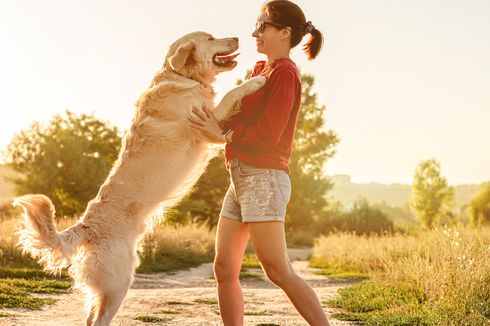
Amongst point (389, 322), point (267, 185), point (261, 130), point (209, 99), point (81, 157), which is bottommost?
point (389, 322)

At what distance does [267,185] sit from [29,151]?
2334cm

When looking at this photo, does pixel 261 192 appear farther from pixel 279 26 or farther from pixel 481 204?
pixel 481 204

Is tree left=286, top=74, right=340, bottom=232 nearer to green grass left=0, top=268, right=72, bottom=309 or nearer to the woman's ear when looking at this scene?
green grass left=0, top=268, right=72, bottom=309

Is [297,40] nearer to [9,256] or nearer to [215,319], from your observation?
[215,319]

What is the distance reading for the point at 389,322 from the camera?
21.5 feet

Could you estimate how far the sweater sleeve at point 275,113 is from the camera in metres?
3.93

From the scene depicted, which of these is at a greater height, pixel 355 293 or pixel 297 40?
pixel 297 40

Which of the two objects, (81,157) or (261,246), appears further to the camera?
(81,157)

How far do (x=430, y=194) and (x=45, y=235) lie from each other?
1757 inches

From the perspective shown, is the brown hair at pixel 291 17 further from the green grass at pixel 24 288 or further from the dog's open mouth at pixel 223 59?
the green grass at pixel 24 288

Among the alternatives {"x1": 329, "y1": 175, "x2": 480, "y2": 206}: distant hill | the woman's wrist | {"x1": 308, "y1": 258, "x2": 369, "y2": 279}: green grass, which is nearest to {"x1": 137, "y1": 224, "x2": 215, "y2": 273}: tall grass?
{"x1": 308, "y1": 258, "x2": 369, "y2": 279}: green grass

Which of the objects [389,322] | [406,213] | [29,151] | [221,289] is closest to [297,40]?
[221,289]

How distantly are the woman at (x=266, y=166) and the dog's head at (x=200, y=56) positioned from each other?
0.74m

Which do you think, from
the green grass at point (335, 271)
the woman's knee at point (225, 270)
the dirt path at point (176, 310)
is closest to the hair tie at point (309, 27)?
the woman's knee at point (225, 270)
